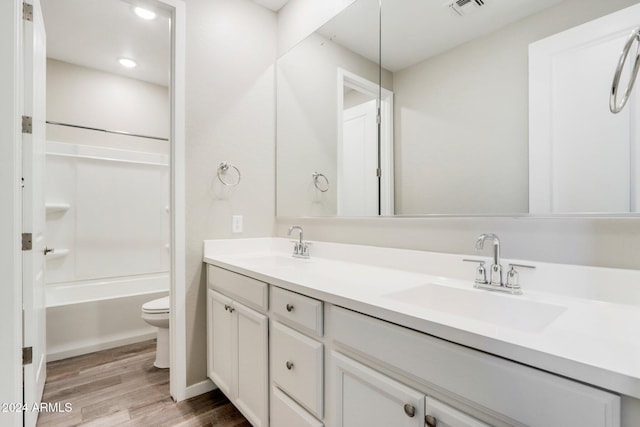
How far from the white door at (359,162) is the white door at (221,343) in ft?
2.72

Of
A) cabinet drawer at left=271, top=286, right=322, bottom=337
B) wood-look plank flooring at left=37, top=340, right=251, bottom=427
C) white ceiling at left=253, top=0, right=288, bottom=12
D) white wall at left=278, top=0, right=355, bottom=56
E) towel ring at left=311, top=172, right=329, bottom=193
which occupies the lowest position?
wood-look plank flooring at left=37, top=340, right=251, bottom=427

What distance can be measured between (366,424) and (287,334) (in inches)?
16.6

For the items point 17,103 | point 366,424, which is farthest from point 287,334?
point 17,103

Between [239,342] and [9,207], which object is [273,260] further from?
[9,207]

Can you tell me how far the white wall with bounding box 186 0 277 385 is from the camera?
6.00 ft

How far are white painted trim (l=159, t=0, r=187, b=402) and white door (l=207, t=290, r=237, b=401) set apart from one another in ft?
0.51

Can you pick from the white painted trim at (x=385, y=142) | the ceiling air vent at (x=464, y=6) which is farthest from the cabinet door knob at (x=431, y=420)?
the ceiling air vent at (x=464, y=6)

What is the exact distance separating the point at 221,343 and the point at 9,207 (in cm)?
111

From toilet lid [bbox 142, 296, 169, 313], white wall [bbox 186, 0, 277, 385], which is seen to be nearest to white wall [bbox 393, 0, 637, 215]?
white wall [bbox 186, 0, 277, 385]

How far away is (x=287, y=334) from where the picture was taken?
46.9 inches

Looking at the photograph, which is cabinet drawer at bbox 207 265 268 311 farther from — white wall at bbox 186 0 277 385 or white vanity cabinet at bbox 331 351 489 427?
white vanity cabinet at bbox 331 351 489 427

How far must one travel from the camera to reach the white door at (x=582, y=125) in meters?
0.90

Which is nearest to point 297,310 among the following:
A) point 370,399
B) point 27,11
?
point 370,399

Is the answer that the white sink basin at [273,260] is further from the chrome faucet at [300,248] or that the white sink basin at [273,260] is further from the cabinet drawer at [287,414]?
the cabinet drawer at [287,414]
